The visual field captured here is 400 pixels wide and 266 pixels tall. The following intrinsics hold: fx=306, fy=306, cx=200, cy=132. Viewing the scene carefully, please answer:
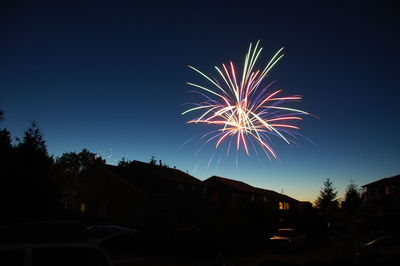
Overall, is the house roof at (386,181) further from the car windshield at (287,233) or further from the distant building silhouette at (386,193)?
the car windshield at (287,233)

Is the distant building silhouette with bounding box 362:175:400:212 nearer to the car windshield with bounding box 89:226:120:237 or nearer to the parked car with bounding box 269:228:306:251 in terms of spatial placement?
the parked car with bounding box 269:228:306:251

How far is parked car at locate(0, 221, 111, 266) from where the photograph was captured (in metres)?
3.72

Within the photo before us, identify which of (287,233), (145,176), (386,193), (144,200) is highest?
(145,176)

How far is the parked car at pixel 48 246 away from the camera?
3719mm

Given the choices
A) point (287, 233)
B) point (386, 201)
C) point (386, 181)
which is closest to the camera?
point (287, 233)

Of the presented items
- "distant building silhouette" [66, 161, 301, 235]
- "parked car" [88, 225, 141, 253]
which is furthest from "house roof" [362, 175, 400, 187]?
"parked car" [88, 225, 141, 253]

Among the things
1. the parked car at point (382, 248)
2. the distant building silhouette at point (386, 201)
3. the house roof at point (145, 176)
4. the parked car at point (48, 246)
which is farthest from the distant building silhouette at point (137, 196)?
the parked car at point (48, 246)

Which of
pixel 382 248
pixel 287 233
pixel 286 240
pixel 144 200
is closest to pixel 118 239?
pixel 144 200

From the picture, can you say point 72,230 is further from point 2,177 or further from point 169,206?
point 169,206

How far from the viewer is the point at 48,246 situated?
Result: 3.95m

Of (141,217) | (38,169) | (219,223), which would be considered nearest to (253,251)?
(219,223)

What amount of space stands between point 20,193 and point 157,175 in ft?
74.6

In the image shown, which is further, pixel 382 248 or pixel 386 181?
pixel 386 181

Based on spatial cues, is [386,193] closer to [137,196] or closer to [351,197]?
[351,197]
